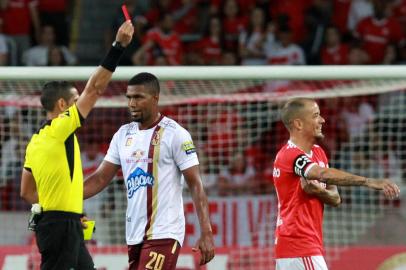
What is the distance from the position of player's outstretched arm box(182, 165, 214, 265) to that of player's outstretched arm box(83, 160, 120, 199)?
2.30 ft

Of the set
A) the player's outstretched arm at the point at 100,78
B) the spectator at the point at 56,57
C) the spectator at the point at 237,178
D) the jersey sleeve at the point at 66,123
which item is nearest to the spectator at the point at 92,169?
the spectator at the point at 237,178

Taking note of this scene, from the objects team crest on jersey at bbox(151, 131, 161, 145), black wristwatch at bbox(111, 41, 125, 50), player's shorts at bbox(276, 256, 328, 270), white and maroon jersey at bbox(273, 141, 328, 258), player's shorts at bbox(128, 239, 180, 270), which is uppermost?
black wristwatch at bbox(111, 41, 125, 50)

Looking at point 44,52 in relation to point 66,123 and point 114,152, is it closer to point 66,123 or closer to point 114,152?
point 114,152

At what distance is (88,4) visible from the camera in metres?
17.7

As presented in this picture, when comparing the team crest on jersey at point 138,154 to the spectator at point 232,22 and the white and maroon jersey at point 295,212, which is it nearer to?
the white and maroon jersey at point 295,212

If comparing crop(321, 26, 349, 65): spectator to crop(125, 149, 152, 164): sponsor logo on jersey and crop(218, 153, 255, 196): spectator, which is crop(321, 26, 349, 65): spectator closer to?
crop(218, 153, 255, 196): spectator

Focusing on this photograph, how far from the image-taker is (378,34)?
1574cm

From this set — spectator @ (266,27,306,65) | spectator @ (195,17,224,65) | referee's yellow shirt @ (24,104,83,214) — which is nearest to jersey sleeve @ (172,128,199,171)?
referee's yellow shirt @ (24,104,83,214)

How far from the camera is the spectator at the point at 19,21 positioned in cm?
1631

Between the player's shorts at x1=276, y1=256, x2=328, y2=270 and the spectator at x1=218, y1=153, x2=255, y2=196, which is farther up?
the spectator at x1=218, y1=153, x2=255, y2=196

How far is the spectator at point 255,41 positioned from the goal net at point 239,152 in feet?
8.57

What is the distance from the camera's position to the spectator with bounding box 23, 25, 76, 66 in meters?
15.3

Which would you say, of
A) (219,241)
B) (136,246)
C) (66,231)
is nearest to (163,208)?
(136,246)

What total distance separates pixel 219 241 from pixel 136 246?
405cm
